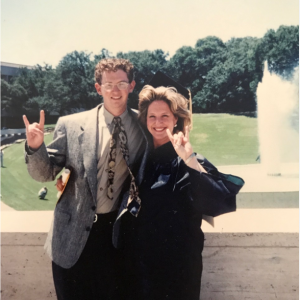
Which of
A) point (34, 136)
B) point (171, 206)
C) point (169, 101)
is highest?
point (169, 101)

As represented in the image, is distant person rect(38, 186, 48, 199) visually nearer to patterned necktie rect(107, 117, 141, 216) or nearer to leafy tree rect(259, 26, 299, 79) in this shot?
patterned necktie rect(107, 117, 141, 216)

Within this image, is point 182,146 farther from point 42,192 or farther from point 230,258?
point 42,192

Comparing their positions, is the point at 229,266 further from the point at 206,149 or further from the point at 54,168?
the point at 206,149

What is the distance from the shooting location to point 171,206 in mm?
1770

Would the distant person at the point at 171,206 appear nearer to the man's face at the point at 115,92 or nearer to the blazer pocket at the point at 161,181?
the blazer pocket at the point at 161,181

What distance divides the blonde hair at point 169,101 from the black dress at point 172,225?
10.4 inches

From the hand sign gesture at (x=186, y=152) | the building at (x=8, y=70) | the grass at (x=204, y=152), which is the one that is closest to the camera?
the hand sign gesture at (x=186, y=152)

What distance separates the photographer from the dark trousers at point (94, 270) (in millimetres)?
1967

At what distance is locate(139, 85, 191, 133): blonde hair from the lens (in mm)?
1877

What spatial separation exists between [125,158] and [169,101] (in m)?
0.43

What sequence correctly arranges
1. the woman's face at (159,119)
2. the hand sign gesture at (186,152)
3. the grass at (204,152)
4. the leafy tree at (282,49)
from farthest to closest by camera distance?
the grass at (204,152)
the leafy tree at (282,49)
the woman's face at (159,119)
the hand sign gesture at (186,152)

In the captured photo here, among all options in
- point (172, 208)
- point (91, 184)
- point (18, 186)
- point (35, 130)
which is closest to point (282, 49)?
point (172, 208)

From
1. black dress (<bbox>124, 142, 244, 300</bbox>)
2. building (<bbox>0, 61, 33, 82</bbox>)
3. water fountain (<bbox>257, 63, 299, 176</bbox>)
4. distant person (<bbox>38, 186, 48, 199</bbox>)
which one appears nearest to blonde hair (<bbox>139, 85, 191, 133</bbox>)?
Result: black dress (<bbox>124, 142, 244, 300</bbox>)

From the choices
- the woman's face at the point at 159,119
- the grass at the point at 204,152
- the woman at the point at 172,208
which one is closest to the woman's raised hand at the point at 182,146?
the woman at the point at 172,208
